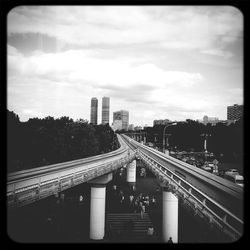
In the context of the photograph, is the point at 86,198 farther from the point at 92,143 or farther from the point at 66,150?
the point at 92,143

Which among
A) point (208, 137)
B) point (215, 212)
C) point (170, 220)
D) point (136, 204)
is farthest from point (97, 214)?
point (208, 137)

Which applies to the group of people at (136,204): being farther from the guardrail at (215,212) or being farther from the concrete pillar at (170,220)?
the guardrail at (215,212)

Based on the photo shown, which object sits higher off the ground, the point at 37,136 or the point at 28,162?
the point at 37,136

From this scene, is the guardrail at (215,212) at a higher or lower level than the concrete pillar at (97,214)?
higher

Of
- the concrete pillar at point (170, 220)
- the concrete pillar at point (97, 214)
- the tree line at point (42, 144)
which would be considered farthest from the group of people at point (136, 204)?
the tree line at point (42, 144)
